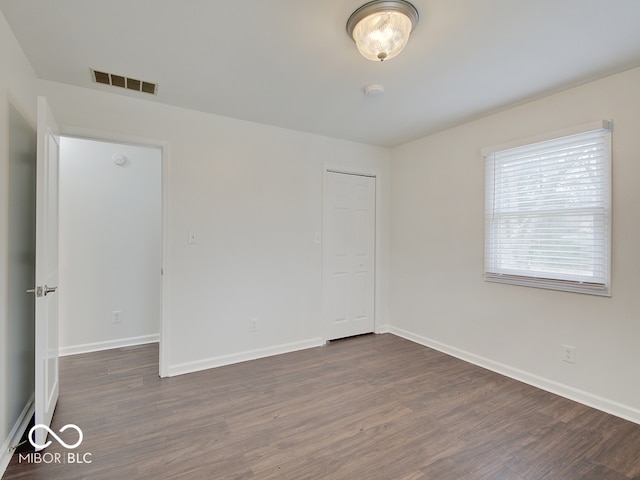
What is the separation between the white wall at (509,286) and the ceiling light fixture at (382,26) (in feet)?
5.53

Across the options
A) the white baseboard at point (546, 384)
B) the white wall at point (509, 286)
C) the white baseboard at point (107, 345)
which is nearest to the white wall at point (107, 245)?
the white baseboard at point (107, 345)

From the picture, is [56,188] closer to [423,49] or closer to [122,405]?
[122,405]

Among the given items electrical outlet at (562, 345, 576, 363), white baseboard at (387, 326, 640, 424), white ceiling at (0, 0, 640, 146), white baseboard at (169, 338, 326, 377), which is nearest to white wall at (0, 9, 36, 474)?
white ceiling at (0, 0, 640, 146)

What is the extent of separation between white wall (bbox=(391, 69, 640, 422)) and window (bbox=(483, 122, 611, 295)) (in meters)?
0.08

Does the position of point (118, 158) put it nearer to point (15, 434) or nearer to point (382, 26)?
point (15, 434)

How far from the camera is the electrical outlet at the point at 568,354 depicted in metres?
2.49

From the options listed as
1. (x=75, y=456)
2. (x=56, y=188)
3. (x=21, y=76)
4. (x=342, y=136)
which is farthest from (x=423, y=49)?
(x=75, y=456)

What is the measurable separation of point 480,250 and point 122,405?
335 centimetres

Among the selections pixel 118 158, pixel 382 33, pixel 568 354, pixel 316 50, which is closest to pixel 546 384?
pixel 568 354

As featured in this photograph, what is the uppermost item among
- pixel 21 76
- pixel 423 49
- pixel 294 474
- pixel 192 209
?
pixel 423 49

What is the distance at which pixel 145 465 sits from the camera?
69.0 inches

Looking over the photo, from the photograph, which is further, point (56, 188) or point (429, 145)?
point (429, 145)

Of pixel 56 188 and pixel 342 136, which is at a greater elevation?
pixel 342 136

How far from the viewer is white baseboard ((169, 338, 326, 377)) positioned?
2928 millimetres
